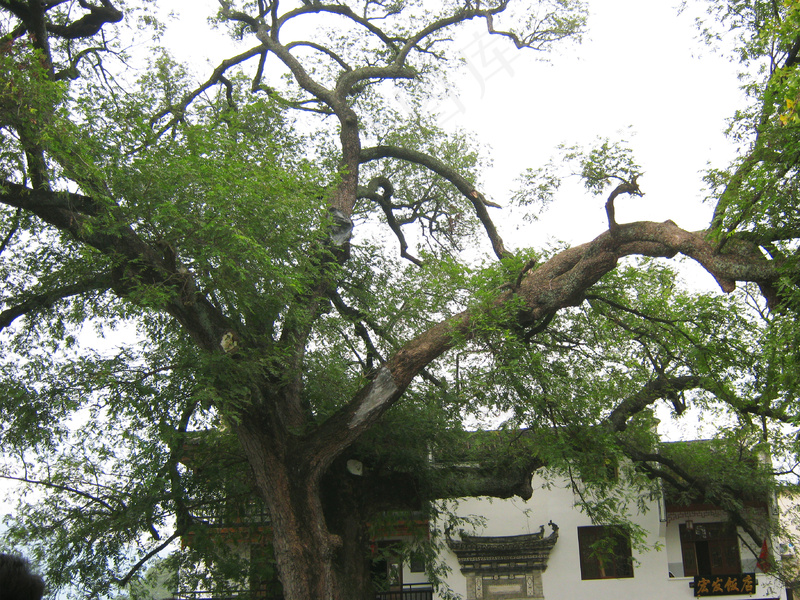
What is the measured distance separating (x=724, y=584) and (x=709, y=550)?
945mm

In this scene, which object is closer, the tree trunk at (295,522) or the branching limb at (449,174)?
Result: the tree trunk at (295,522)

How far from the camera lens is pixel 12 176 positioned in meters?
7.57

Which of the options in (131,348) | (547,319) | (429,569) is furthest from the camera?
(429,569)

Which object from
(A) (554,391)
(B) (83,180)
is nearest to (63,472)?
(B) (83,180)

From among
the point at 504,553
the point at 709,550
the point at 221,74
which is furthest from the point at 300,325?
the point at 709,550

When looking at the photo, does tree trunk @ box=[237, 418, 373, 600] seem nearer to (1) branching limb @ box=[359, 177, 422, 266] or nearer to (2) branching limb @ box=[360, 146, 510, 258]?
(2) branching limb @ box=[360, 146, 510, 258]

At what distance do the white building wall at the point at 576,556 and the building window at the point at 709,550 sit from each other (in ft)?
0.60

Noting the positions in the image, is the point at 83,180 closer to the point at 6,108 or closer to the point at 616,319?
the point at 6,108

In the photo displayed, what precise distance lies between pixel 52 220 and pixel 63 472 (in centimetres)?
392

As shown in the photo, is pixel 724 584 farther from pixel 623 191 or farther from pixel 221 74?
pixel 221 74

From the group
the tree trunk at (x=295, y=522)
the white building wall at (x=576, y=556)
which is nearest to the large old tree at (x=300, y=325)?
the tree trunk at (x=295, y=522)

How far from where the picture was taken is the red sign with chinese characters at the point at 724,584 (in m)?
15.5

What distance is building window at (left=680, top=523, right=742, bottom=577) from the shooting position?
53.2 ft

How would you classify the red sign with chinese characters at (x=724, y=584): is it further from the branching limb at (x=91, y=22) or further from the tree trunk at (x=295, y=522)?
the branching limb at (x=91, y=22)
